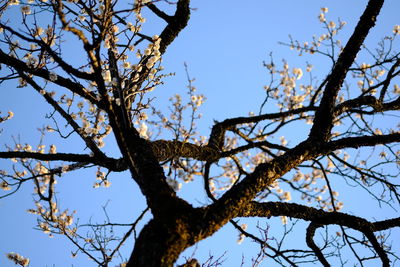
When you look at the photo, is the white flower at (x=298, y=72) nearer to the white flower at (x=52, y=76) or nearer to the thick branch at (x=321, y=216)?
the thick branch at (x=321, y=216)

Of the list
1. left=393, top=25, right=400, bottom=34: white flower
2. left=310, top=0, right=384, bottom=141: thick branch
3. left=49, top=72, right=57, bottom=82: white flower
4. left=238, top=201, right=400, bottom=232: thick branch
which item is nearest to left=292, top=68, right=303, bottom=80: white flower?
left=393, top=25, right=400, bottom=34: white flower

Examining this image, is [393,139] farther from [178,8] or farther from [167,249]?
[178,8]

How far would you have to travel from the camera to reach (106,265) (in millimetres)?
3004

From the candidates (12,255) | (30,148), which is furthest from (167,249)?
(30,148)

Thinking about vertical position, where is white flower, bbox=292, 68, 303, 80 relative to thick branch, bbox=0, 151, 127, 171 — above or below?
above

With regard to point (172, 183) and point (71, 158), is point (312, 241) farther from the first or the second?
point (71, 158)

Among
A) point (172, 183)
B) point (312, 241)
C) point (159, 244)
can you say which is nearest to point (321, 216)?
point (312, 241)

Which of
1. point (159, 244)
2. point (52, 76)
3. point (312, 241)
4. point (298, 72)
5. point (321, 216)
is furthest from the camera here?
point (298, 72)

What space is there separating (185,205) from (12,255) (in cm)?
453

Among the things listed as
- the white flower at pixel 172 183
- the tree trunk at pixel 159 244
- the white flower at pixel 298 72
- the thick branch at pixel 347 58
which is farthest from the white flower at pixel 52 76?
the white flower at pixel 298 72

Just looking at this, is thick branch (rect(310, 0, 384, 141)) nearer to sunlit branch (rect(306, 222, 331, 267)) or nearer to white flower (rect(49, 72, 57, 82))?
sunlit branch (rect(306, 222, 331, 267))

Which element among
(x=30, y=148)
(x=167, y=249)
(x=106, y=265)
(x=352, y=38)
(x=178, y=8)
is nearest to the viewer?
(x=167, y=249)

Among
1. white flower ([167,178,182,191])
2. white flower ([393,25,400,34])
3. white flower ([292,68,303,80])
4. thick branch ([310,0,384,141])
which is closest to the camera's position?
white flower ([167,178,182,191])

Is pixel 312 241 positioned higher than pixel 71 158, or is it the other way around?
pixel 71 158
